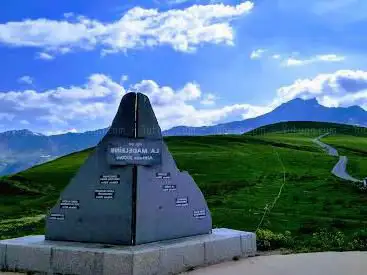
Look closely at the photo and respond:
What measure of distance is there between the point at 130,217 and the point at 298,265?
3747 millimetres

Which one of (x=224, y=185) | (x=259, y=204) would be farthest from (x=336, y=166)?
(x=259, y=204)

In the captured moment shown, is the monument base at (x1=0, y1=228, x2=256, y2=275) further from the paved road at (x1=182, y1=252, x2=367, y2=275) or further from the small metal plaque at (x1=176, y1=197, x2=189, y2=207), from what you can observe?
the small metal plaque at (x1=176, y1=197, x2=189, y2=207)

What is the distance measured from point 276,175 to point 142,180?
4519cm

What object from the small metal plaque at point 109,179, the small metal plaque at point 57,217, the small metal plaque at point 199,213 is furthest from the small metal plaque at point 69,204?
the small metal plaque at point 199,213

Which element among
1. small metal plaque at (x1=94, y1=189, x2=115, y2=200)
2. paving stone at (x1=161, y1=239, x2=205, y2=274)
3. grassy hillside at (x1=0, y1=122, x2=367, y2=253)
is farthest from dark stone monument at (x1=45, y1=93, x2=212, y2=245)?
grassy hillside at (x1=0, y1=122, x2=367, y2=253)

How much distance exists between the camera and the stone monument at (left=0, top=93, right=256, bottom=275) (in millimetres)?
10766

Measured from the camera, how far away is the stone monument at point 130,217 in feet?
35.3

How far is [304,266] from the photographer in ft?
36.8

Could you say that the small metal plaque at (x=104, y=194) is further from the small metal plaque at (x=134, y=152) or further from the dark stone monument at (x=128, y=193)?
the small metal plaque at (x=134, y=152)

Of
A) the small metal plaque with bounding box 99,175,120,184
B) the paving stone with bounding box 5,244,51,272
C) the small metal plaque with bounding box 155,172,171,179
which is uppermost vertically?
the small metal plaque with bounding box 155,172,171,179

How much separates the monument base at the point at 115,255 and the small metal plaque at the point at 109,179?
140cm

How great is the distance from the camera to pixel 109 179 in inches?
460

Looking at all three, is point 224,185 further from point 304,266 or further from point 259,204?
point 304,266

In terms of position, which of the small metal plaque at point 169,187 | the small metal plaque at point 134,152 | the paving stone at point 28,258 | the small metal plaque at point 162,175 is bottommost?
the paving stone at point 28,258
